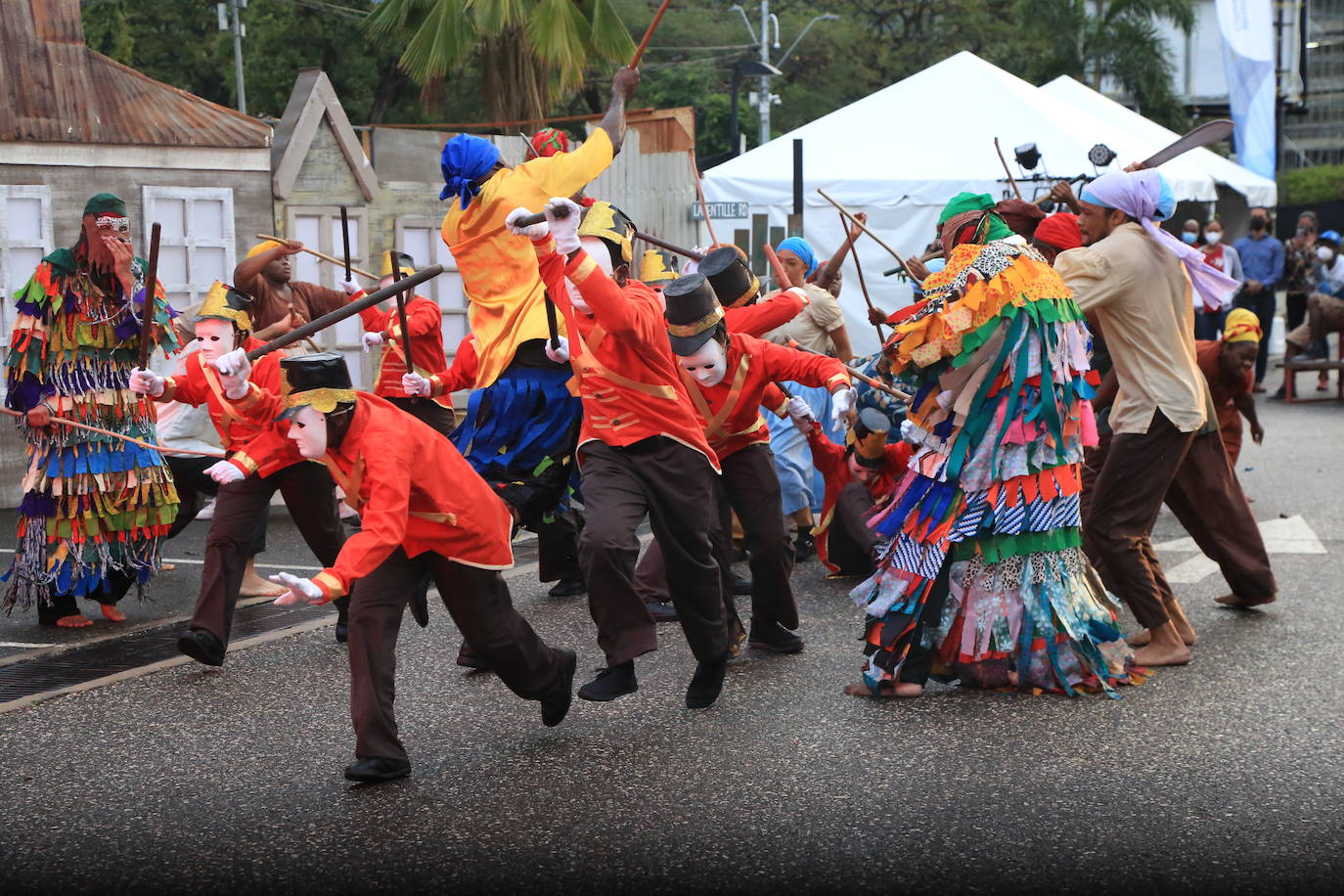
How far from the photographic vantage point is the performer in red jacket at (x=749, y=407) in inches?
228

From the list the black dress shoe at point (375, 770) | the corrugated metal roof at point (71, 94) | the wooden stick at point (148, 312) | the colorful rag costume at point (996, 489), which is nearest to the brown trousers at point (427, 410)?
the wooden stick at point (148, 312)

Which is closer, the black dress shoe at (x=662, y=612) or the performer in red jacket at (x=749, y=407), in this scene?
the performer in red jacket at (x=749, y=407)

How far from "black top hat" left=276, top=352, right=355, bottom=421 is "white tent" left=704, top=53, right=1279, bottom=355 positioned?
504 inches

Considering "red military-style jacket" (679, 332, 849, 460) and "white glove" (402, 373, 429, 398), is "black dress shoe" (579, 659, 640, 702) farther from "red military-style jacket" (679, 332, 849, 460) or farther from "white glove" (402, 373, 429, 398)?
"white glove" (402, 373, 429, 398)

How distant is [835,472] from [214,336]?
2833 mm

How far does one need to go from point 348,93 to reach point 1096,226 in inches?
1066

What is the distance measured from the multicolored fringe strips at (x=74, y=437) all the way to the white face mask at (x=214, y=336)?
551 millimetres

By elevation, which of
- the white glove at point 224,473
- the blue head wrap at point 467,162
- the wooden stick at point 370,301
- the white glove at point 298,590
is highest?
→ the blue head wrap at point 467,162

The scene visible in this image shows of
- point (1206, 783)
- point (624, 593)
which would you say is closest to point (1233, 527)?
point (1206, 783)

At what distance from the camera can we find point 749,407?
6.16 meters

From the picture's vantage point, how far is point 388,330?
8.11m

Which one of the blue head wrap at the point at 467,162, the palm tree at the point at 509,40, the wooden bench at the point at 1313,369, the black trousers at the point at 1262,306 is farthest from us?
the palm tree at the point at 509,40

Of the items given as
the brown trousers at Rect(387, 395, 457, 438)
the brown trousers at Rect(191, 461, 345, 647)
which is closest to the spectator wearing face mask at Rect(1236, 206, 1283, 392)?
the brown trousers at Rect(387, 395, 457, 438)

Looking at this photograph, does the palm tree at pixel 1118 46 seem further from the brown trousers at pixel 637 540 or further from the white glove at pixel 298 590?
the white glove at pixel 298 590
